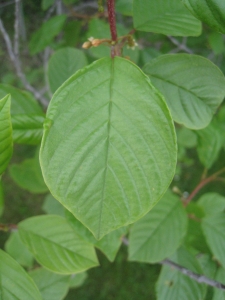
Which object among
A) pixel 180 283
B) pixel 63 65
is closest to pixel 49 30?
pixel 63 65

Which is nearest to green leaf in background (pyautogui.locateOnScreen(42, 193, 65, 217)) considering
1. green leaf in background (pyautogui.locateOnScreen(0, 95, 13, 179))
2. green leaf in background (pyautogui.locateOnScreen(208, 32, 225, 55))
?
green leaf in background (pyautogui.locateOnScreen(0, 95, 13, 179))

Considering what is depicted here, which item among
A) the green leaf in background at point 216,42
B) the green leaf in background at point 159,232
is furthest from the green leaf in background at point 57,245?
the green leaf in background at point 216,42

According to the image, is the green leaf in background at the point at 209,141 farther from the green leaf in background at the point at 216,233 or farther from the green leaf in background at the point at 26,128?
the green leaf in background at the point at 26,128

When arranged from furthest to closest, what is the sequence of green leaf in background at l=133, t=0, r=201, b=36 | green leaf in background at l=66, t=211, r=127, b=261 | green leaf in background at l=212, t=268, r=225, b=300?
green leaf in background at l=212, t=268, r=225, b=300 < green leaf in background at l=66, t=211, r=127, b=261 < green leaf in background at l=133, t=0, r=201, b=36

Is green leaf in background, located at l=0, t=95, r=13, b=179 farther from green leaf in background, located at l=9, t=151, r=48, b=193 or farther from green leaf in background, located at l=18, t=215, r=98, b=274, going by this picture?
green leaf in background, located at l=9, t=151, r=48, b=193

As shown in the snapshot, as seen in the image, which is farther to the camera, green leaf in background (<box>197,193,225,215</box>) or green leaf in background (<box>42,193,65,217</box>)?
green leaf in background (<box>42,193,65,217</box>)

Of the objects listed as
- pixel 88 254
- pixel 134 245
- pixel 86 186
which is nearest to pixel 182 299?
pixel 134 245
